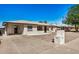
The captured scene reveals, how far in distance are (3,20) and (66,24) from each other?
11.9 feet

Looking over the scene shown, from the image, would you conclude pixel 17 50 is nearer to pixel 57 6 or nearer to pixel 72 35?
pixel 57 6

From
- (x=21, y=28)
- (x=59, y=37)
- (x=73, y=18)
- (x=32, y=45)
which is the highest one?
(x=73, y=18)

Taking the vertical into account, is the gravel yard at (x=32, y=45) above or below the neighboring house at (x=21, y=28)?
below

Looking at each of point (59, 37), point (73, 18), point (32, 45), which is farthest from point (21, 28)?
point (73, 18)

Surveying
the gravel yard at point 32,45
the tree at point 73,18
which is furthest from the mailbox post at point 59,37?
the tree at point 73,18

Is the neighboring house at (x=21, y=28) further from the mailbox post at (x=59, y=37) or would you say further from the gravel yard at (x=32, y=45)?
the mailbox post at (x=59, y=37)

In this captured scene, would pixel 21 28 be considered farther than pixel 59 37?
Yes

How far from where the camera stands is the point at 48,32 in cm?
1043

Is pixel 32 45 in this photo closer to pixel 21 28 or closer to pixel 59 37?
pixel 59 37

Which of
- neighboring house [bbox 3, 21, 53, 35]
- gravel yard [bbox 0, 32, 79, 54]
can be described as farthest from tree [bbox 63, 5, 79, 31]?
gravel yard [bbox 0, 32, 79, 54]

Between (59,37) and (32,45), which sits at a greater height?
(59,37)

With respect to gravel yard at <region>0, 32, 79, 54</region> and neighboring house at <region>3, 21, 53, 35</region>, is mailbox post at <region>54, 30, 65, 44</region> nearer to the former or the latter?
gravel yard at <region>0, 32, 79, 54</region>
